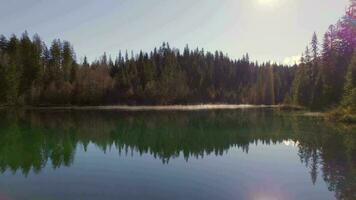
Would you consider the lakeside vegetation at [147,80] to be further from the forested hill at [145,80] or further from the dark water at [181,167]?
the dark water at [181,167]

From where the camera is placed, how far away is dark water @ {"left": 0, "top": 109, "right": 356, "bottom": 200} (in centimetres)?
1789

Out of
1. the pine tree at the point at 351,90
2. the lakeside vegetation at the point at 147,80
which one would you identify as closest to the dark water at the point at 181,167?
the pine tree at the point at 351,90

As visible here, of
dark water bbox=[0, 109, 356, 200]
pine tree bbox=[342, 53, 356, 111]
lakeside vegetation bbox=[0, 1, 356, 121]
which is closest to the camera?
dark water bbox=[0, 109, 356, 200]

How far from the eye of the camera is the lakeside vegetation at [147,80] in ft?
265

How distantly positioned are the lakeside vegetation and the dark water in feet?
98.2

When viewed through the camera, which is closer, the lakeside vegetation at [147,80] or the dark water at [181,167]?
the dark water at [181,167]

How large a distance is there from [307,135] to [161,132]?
674 inches

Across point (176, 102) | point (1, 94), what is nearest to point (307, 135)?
point (1, 94)

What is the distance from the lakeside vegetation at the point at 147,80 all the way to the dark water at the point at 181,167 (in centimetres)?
2992

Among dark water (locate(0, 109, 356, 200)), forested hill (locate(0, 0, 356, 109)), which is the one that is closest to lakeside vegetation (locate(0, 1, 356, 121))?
forested hill (locate(0, 0, 356, 109))

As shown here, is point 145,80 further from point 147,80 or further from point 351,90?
point 351,90

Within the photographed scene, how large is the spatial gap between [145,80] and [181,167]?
142m

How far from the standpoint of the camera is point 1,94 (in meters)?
117

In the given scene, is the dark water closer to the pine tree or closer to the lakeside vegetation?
the pine tree
